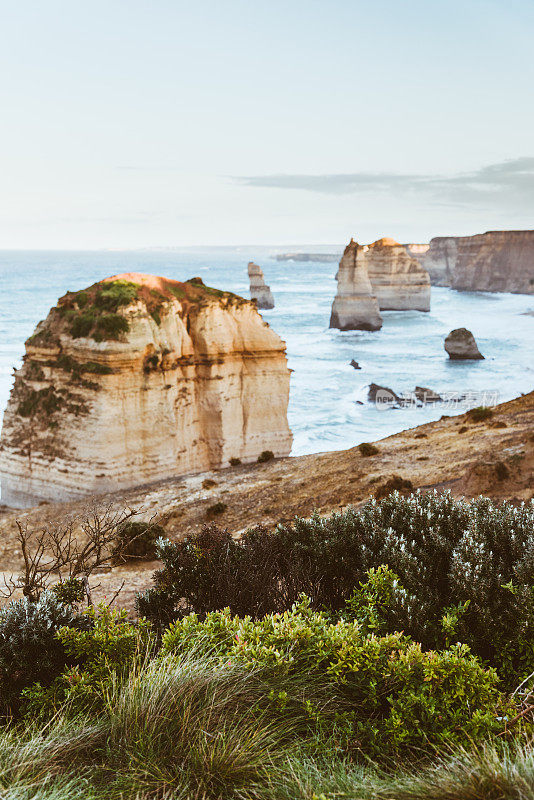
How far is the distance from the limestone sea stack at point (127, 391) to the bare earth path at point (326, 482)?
5.53ft

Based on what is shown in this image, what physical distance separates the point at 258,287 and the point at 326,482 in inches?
3800

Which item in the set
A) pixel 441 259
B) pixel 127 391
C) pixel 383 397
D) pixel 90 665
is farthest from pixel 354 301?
pixel 441 259

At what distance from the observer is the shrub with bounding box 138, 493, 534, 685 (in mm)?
6465

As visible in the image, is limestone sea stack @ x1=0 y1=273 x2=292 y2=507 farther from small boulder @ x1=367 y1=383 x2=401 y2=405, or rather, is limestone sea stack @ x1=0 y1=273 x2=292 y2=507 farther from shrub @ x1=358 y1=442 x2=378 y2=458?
small boulder @ x1=367 y1=383 x2=401 y2=405

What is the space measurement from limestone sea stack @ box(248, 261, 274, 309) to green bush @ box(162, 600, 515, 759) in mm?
105869

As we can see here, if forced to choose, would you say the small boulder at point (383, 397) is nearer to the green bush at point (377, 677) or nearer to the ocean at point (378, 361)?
the ocean at point (378, 361)

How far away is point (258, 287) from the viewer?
114 metres

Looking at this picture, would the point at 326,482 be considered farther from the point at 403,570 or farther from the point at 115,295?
the point at 403,570

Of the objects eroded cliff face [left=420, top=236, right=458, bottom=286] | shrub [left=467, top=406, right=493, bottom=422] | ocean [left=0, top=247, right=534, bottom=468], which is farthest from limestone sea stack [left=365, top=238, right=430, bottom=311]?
shrub [left=467, top=406, right=493, bottom=422]

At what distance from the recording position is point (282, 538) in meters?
9.22

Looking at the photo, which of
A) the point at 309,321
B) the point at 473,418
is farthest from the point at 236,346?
Result: the point at 309,321

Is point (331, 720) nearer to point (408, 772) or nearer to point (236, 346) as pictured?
point (408, 772)

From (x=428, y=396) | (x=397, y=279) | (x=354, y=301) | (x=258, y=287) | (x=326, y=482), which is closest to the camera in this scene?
(x=326, y=482)

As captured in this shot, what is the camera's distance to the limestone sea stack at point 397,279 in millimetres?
108562
